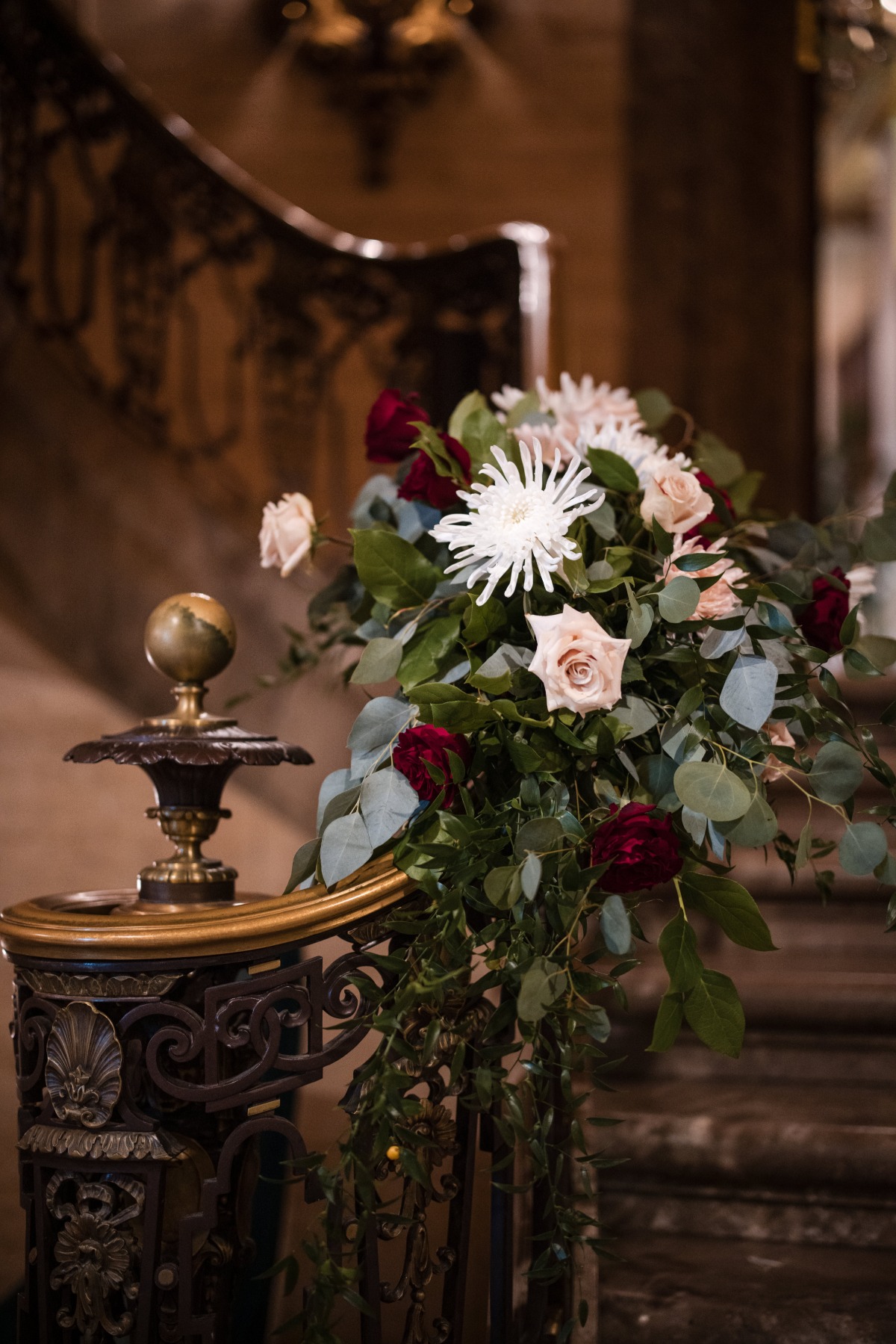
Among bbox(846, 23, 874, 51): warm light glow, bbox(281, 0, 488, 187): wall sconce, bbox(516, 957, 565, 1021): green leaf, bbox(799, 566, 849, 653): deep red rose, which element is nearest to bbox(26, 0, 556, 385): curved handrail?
bbox(281, 0, 488, 187): wall sconce

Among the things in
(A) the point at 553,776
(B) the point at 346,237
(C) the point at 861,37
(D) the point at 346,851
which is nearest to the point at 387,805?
(D) the point at 346,851

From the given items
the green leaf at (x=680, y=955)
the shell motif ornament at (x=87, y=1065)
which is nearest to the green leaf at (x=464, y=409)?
the green leaf at (x=680, y=955)

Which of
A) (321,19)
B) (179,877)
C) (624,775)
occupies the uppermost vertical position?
(321,19)

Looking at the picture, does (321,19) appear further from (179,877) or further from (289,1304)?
(289,1304)

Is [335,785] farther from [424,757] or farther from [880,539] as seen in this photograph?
[880,539]

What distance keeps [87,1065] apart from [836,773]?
823 millimetres

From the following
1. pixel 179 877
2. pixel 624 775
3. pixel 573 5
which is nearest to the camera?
pixel 624 775

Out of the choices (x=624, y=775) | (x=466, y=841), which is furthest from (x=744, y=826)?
(x=466, y=841)

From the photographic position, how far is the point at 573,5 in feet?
16.1

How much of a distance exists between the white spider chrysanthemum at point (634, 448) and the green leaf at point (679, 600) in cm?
24

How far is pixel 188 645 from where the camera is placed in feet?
4.46

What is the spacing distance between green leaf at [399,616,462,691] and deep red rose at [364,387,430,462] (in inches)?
11.1

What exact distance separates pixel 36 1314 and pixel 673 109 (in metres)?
5.09

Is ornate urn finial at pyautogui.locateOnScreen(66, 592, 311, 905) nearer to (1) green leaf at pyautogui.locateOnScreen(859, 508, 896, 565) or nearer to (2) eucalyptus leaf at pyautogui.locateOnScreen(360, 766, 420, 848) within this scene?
(2) eucalyptus leaf at pyautogui.locateOnScreen(360, 766, 420, 848)
